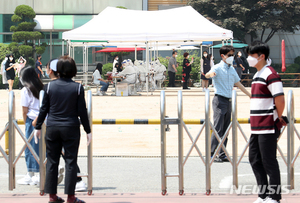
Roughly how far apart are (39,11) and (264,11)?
16.4m

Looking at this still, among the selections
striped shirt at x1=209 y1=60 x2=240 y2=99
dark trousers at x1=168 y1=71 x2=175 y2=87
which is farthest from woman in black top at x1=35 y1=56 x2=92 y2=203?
dark trousers at x1=168 y1=71 x2=175 y2=87

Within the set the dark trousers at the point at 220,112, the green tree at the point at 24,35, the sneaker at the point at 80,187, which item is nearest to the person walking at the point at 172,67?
the green tree at the point at 24,35

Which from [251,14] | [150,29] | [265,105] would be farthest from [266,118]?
[251,14]

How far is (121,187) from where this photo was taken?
18.5 feet

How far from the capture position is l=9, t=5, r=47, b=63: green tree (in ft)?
98.9

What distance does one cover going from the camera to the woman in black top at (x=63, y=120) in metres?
4.52

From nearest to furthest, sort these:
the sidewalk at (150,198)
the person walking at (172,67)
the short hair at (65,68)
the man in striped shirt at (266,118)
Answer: the man in striped shirt at (266,118), the short hair at (65,68), the sidewalk at (150,198), the person walking at (172,67)

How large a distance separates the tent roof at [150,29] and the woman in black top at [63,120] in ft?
43.6

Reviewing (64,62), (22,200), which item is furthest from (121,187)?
(64,62)

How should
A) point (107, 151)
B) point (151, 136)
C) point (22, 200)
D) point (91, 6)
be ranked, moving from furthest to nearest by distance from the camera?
point (91, 6) → point (151, 136) → point (107, 151) → point (22, 200)

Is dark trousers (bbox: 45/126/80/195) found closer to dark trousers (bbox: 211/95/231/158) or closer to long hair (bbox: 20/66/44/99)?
long hair (bbox: 20/66/44/99)

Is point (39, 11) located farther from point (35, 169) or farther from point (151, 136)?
point (35, 169)

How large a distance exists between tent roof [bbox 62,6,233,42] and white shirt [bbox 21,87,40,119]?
1246cm

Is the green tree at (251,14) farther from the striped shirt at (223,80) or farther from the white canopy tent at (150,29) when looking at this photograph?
the striped shirt at (223,80)
